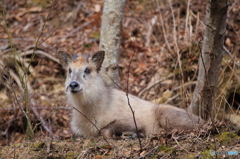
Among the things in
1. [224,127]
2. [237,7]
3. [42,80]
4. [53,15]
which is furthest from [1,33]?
[224,127]

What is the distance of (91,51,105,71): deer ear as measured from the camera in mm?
6633

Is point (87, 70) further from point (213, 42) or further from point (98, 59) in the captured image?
point (213, 42)

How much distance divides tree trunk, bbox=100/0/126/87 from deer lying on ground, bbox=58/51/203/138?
49 centimetres

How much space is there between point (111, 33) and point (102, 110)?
1611 mm

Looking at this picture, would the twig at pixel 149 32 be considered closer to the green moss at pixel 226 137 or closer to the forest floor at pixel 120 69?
the forest floor at pixel 120 69

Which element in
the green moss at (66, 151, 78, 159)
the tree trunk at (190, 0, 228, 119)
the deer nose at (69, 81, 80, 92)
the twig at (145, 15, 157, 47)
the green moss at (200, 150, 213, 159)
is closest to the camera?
the green moss at (200, 150, 213, 159)

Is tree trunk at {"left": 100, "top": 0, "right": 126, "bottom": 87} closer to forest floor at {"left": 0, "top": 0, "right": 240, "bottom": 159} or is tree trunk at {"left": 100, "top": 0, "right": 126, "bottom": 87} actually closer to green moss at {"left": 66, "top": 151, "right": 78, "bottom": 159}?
forest floor at {"left": 0, "top": 0, "right": 240, "bottom": 159}

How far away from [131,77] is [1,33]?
5324 mm

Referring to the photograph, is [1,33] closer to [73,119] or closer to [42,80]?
[42,80]

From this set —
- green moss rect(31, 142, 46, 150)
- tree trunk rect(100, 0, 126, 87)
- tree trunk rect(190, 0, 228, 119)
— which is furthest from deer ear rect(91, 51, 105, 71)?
green moss rect(31, 142, 46, 150)

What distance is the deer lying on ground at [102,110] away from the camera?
6336mm

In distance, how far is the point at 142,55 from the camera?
1099 cm

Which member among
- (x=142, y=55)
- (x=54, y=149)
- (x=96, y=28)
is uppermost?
(x=96, y=28)

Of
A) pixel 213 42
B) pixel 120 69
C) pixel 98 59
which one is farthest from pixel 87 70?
pixel 120 69
